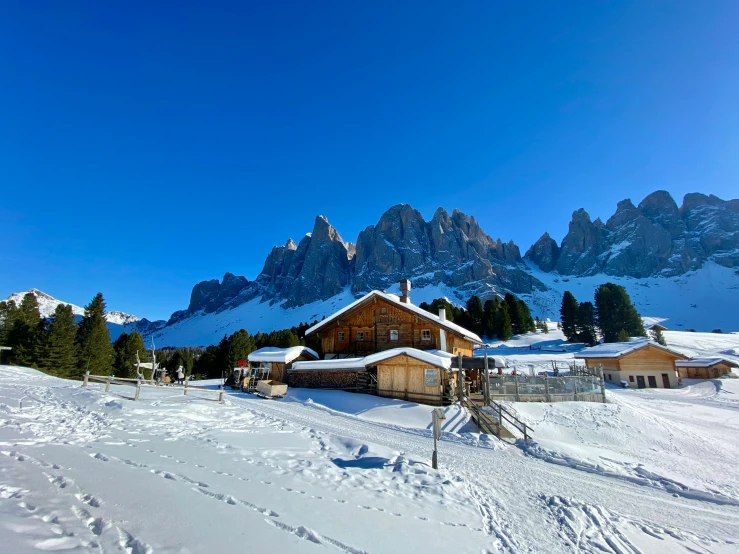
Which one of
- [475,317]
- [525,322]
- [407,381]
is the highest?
[475,317]

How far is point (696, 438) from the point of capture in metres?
16.0

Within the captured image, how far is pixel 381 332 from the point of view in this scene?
29.2 meters

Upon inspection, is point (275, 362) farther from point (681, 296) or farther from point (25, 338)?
point (681, 296)

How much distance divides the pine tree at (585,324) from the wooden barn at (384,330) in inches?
1618

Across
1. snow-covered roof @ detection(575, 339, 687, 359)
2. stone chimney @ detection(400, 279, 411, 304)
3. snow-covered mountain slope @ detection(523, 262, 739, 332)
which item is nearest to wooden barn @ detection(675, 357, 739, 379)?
snow-covered roof @ detection(575, 339, 687, 359)

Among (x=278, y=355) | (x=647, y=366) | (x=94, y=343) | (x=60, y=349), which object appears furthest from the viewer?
(x=94, y=343)

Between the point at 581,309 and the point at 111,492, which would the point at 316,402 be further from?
the point at 581,309

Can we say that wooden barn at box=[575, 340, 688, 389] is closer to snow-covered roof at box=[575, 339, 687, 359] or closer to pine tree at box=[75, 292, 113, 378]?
snow-covered roof at box=[575, 339, 687, 359]


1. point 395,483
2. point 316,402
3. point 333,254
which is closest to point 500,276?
point 333,254

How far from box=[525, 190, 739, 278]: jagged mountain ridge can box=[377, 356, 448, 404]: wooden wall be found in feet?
602

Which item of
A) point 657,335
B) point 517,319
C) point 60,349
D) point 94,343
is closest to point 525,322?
point 517,319

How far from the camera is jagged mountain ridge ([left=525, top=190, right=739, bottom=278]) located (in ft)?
520

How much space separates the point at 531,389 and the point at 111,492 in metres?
20.9

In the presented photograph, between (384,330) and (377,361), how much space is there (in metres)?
7.27
